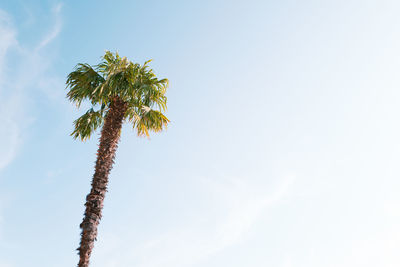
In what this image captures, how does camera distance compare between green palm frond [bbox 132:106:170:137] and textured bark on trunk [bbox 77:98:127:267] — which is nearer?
textured bark on trunk [bbox 77:98:127:267]

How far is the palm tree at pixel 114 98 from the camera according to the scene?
1327 centimetres

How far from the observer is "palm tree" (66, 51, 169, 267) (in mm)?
13273

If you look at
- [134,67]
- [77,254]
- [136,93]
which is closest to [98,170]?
[77,254]

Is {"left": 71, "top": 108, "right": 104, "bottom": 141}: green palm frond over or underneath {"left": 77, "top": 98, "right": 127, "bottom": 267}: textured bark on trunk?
over

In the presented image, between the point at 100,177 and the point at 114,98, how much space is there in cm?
378

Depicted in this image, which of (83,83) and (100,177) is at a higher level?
(83,83)

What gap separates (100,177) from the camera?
12133 mm

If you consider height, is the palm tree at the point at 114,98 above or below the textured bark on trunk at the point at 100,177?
above

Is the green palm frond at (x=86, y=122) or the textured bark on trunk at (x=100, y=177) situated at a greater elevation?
the green palm frond at (x=86, y=122)

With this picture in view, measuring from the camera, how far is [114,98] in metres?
14.4

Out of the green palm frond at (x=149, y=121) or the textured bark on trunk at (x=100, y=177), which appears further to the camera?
the green palm frond at (x=149, y=121)

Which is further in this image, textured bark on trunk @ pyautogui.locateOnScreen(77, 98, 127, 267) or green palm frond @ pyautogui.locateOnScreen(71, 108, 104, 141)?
green palm frond @ pyautogui.locateOnScreen(71, 108, 104, 141)

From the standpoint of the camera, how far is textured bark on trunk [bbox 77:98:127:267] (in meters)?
11.0

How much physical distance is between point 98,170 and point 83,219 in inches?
71.1
